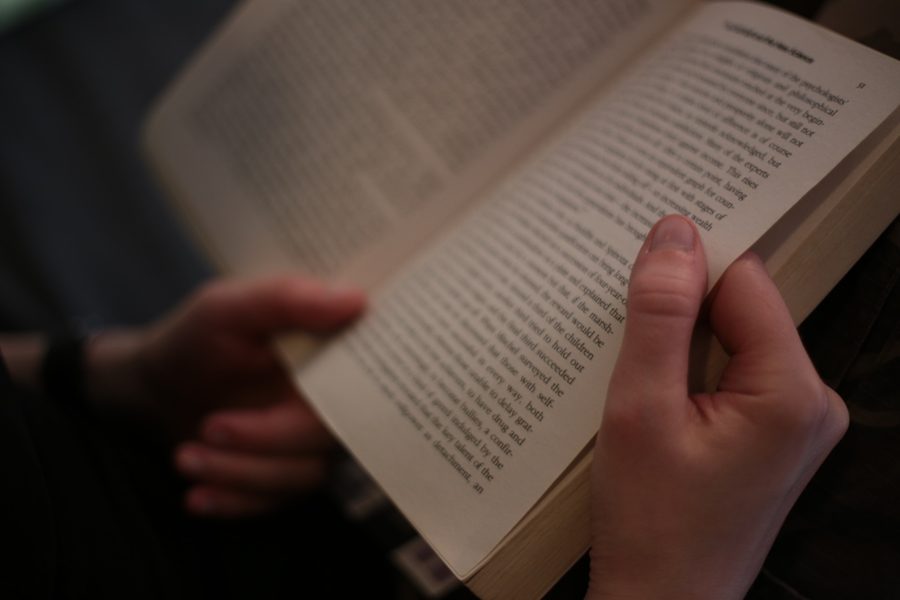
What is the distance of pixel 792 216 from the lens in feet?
1.32

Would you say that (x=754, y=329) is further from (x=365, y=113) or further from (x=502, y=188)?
(x=365, y=113)

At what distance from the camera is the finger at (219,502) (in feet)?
1.99

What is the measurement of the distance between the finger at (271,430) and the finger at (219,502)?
0.15ft

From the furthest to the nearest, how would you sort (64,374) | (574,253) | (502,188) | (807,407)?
(64,374) < (502,188) < (574,253) < (807,407)

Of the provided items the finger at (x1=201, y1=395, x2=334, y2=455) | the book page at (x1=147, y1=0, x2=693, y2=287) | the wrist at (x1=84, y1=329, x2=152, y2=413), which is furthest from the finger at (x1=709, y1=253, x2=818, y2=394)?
the wrist at (x1=84, y1=329, x2=152, y2=413)

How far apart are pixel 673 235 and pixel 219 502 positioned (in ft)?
1.60

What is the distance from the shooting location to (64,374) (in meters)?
0.70

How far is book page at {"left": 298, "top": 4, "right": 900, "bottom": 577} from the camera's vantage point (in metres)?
0.40

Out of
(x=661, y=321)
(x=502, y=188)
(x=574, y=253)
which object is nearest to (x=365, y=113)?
(x=502, y=188)

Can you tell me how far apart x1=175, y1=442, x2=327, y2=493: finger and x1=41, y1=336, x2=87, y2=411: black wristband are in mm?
142

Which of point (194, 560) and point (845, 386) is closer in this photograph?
point (845, 386)

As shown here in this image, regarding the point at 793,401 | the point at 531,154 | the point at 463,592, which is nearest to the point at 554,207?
the point at 531,154

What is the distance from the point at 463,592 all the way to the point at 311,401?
23cm

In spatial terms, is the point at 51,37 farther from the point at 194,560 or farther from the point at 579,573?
the point at 579,573
